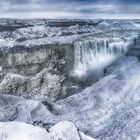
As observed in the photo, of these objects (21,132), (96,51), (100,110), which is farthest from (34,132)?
(96,51)

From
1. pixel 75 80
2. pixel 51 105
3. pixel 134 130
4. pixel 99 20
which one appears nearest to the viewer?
pixel 134 130

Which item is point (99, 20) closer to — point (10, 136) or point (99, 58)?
point (99, 58)

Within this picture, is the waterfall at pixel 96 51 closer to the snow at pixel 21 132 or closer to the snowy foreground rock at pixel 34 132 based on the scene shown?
the snowy foreground rock at pixel 34 132

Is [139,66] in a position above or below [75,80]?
above

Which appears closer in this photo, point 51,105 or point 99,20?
point 51,105

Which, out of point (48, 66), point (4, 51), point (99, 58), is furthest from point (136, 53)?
point (4, 51)

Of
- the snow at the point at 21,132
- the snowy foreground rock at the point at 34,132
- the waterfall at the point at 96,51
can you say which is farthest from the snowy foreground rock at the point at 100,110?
the waterfall at the point at 96,51

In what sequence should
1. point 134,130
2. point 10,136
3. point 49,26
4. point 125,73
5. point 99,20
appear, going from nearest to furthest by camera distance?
point 10,136
point 134,130
point 125,73
point 49,26
point 99,20
